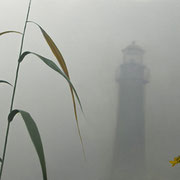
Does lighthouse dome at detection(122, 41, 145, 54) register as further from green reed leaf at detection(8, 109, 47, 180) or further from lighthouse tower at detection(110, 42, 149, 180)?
green reed leaf at detection(8, 109, 47, 180)

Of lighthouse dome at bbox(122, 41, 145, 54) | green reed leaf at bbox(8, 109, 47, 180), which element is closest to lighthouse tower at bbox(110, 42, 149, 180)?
lighthouse dome at bbox(122, 41, 145, 54)

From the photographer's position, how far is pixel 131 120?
48.7 inches

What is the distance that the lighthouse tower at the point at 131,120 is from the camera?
120 centimetres

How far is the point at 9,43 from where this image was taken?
1.32 m

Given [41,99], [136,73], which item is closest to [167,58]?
[136,73]

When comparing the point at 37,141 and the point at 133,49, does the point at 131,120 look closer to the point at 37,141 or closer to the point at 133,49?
the point at 133,49

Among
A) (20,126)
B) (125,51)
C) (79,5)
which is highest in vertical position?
(79,5)

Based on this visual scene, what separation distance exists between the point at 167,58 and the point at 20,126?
775 mm

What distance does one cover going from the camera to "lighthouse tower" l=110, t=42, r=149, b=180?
1199mm

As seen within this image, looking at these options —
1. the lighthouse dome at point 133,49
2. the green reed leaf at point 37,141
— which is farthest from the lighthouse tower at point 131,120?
the green reed leaf at point 37,141

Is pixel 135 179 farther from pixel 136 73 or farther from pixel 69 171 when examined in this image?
pixel 136 73

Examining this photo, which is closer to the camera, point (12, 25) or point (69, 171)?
point (69, 171)

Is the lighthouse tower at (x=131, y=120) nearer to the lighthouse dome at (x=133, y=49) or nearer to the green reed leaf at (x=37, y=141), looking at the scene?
the lighthouse dome at (x=133, y=49)

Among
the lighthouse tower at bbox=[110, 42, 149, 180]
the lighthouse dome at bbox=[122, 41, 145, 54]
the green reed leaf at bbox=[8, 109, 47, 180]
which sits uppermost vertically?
the lighthouse dome at bbox=[122, 41, 145, 54]
